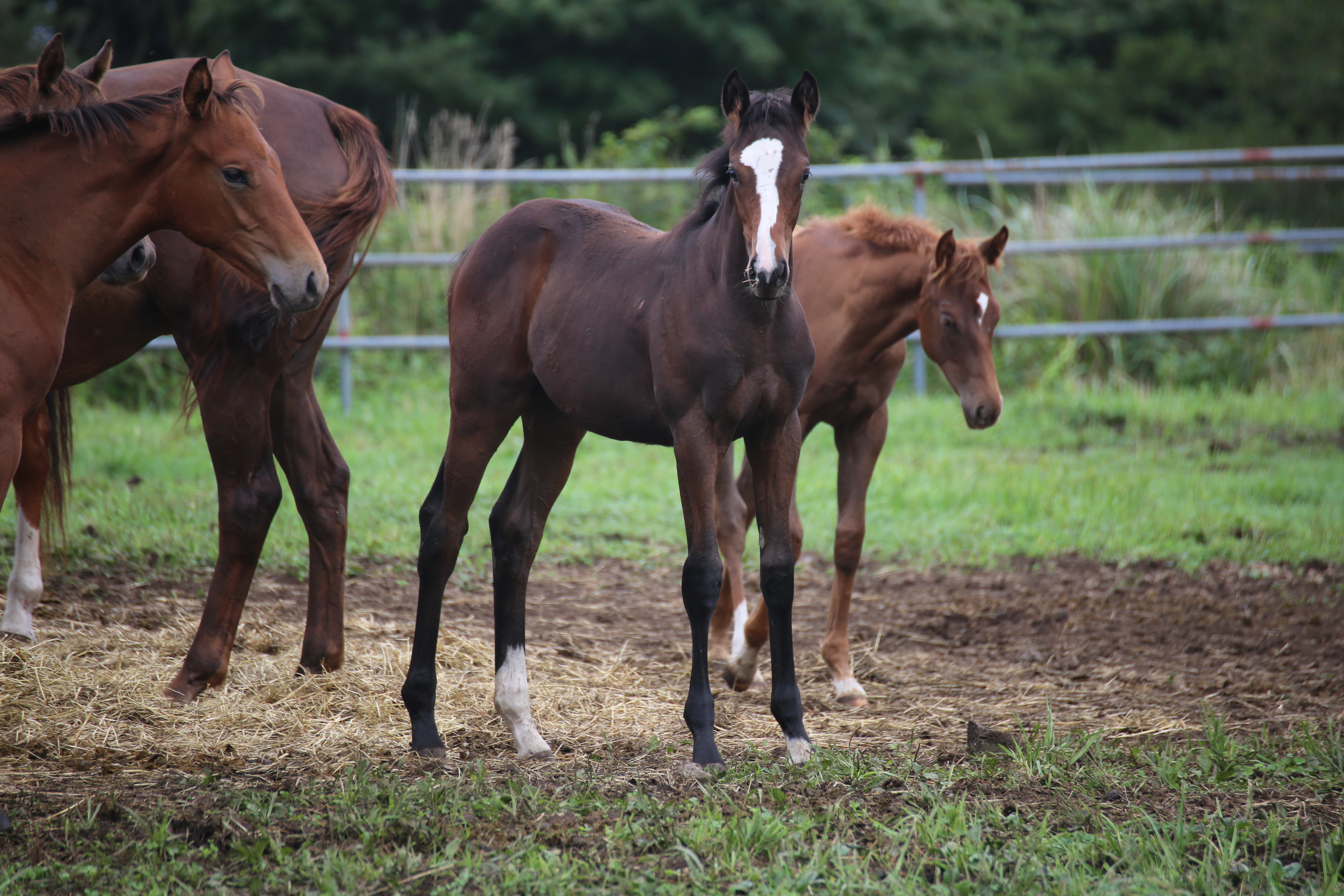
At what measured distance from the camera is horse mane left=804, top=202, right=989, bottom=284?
493cm

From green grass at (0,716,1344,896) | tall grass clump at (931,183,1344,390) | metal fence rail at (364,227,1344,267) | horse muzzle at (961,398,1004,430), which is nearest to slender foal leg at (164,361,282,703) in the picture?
green grass at (0,716,1344,896)

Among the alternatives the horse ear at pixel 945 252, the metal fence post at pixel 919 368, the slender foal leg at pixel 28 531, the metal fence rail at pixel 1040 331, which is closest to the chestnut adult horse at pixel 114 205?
the slender foal leg at pixel 28 531

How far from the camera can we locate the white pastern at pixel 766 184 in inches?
123

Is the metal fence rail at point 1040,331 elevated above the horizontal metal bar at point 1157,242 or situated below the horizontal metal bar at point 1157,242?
below

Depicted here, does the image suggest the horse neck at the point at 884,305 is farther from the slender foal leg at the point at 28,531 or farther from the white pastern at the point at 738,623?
the slender foal leg at the point at 28,531

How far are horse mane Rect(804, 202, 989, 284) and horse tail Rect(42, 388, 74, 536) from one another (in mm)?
3478

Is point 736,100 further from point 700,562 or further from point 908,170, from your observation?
point 908,170

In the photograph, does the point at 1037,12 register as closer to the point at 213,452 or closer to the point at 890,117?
the point at 890,117

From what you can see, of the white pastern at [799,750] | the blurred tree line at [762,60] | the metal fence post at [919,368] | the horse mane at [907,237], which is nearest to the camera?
the white pastern at [799,750]

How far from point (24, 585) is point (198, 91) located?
238 centimetres

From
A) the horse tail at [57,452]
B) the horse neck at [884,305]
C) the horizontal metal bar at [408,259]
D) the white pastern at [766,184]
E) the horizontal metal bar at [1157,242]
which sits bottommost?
the horse tail at [57,452]

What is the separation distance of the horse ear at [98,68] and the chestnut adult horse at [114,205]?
7.6 inches

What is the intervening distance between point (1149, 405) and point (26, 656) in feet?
25.8

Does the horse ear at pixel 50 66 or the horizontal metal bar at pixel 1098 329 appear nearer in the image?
the horse ear at pixel 50 66
